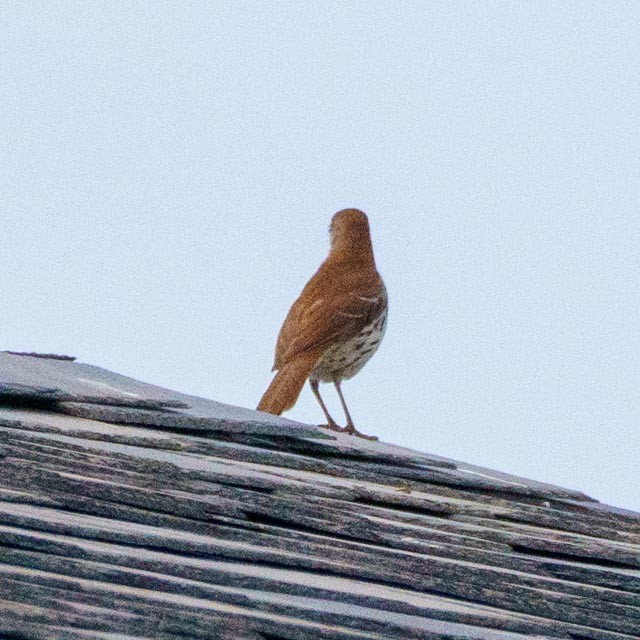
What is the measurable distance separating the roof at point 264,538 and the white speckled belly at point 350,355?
4760mm

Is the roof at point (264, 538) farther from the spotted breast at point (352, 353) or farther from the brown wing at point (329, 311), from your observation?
the spotted breast at point (352, 353)

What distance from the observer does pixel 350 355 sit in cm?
930

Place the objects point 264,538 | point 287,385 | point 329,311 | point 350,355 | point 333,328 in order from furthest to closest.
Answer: point 350,355
point 329,311
point 333,328
point 287,385
point 264,538

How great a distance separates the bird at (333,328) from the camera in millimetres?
8812

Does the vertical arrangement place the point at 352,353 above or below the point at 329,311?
below

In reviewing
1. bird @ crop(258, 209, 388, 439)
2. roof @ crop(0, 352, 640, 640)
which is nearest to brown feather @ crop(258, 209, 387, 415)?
bird @ crop(258, 209, 388, 439)

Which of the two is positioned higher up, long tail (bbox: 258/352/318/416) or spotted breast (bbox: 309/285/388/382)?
spotted breast (bbox: 309/285/388/382)

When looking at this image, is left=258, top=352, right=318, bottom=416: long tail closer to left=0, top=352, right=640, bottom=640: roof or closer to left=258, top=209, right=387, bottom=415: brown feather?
left=258, top=209, right=387, bottom=415: brown feather

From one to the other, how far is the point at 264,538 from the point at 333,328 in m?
6.06

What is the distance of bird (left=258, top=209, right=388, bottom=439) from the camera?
8.81m

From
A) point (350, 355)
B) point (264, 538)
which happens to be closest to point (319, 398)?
point (350, 355)

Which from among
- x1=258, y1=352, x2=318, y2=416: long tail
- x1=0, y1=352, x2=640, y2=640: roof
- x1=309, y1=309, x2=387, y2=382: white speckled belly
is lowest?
x1=0, y1=352, x2=640, y2=640: roof

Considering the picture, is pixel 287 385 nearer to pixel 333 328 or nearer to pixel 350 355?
pixel 333 328

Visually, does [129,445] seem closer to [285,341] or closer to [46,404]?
[46,404]
